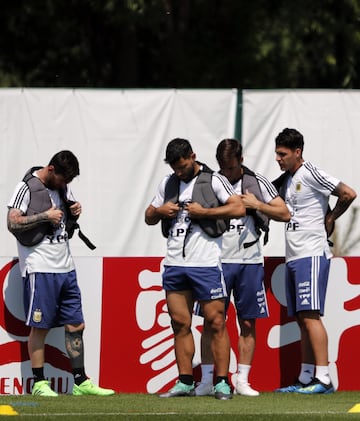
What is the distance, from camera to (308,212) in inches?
437

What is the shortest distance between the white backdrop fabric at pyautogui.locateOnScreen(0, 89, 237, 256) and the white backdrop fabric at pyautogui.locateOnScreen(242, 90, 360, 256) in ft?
0.96

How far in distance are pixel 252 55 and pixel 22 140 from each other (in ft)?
23.7

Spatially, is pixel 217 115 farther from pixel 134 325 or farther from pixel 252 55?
pixel 252 55

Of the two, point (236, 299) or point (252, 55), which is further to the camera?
point (252, 55)

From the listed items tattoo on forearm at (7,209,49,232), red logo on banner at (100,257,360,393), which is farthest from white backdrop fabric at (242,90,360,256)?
tattoo on forearm at (7,209,49,232)

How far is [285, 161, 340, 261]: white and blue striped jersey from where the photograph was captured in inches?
435

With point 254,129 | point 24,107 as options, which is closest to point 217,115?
point 254,129

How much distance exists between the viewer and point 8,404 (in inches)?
401

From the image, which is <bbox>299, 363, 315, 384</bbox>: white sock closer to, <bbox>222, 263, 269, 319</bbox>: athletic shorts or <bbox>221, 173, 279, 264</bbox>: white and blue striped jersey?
<bbox>222, 263, 269, 319</bbox>: athletic shorts

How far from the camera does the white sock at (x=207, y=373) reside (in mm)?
10891

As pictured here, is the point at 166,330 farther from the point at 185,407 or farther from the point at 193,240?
the point at 185,407

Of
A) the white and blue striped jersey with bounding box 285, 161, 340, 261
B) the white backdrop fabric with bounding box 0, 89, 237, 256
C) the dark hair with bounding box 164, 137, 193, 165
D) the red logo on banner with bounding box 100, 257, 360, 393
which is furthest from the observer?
the white backdrop fabric with bounding box 0, 89, 237, 256

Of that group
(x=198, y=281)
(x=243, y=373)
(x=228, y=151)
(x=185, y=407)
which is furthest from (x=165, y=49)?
(x=185, y=407)

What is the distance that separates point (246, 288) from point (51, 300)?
155cm
